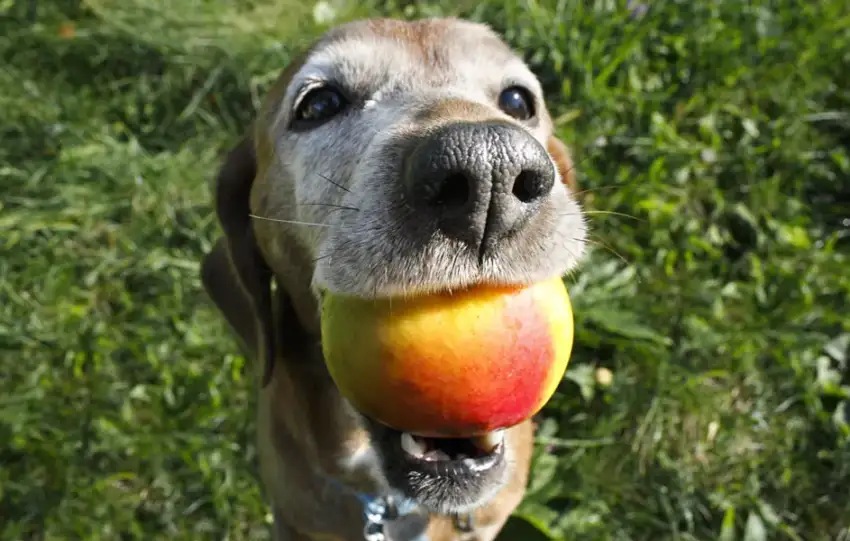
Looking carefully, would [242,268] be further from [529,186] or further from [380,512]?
[529,186]

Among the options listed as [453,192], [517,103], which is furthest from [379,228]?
[517,103]

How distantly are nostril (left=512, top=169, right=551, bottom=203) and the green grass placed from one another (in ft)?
5.57

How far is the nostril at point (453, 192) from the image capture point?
4.71ft

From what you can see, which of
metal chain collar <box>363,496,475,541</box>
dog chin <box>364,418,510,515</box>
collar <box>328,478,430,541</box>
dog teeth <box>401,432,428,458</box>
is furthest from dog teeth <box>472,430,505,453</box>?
metal chain collar <box>363,496,475,541</box>

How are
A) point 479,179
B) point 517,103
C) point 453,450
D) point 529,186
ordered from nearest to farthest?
point 479,179 < point 529,186 < point 453,450 < point 517,103

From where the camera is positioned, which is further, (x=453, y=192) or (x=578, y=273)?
(x=578, y=273)

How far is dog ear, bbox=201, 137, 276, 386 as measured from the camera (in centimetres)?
244

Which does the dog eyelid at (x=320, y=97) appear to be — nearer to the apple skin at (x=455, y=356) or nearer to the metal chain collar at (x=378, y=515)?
the apple skin at (x=455, y=356)

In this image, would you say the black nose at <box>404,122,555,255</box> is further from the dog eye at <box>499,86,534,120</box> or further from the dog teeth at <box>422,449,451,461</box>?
the dog eye at <box>499,86,534,120</box>

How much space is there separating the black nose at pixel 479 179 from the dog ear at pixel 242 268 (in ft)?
3.45

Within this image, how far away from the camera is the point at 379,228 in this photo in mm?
1635

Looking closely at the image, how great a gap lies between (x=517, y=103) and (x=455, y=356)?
1.16 m

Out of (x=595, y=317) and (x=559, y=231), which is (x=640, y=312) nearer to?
(x=595, y=317)

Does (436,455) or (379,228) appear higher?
(379,228)
